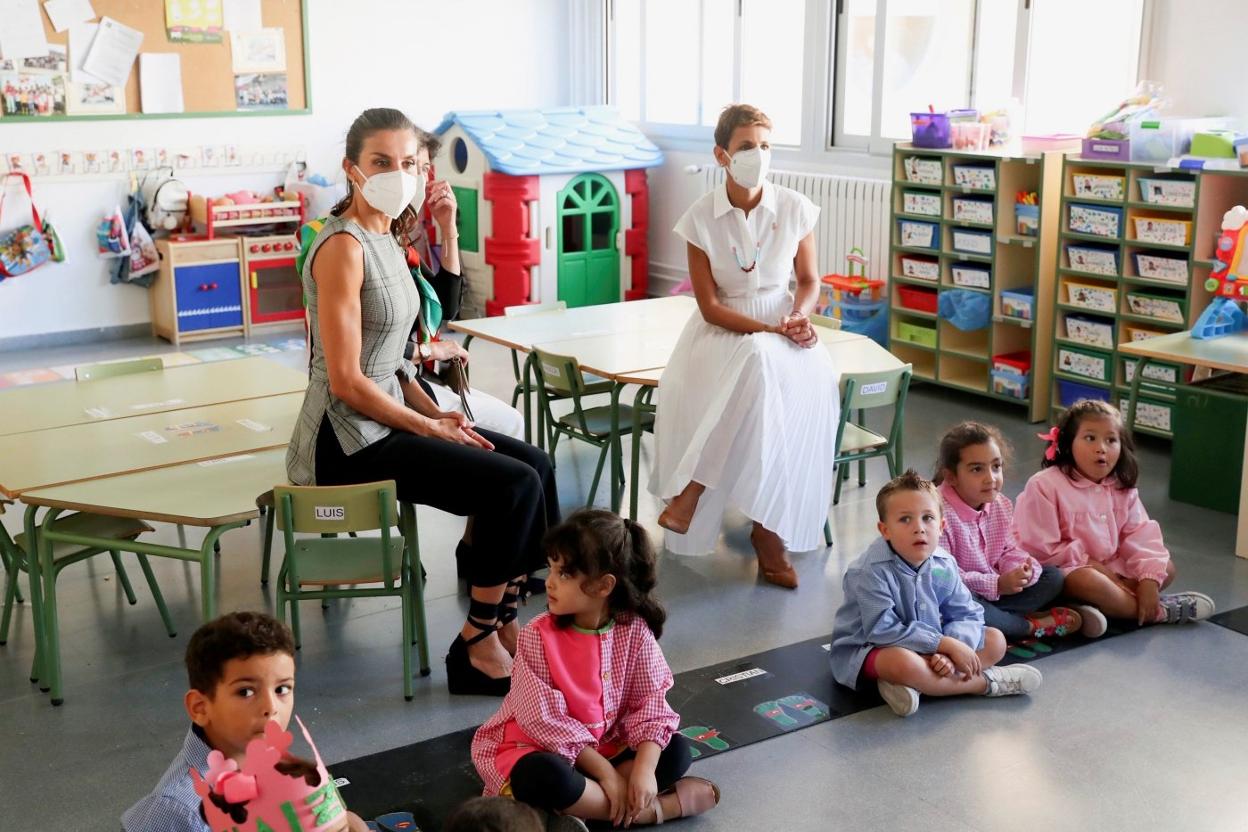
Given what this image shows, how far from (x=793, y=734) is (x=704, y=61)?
599 cm

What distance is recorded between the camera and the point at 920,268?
Result: 6.41m

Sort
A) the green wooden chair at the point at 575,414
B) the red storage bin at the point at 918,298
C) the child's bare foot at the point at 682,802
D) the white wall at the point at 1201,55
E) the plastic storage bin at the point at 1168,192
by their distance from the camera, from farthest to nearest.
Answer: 1. the red storage bin at the point at 918,298
2. the white wall at the point at 1201,55
3. the plastic storage bin at the point at 1168,192
4. the green wooden chair at the point at 575,414
5. the child's bare foot at the point at 682,802

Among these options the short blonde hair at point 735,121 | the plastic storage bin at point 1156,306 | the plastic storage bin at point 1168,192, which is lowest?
the plastic storage bin at point 1156,306

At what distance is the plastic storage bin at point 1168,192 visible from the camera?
5.19m

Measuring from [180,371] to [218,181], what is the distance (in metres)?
3.91

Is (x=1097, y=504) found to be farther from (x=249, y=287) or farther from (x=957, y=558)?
(x=249, y=287)

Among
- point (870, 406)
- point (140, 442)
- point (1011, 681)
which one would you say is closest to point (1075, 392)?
point (870, 406)

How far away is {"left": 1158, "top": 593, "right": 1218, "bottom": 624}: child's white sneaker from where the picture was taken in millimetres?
3795

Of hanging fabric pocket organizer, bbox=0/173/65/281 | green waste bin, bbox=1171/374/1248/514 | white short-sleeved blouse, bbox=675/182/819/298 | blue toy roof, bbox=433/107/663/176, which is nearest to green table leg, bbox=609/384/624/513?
white short-sleeved blouse, bbox=675/182/819/298

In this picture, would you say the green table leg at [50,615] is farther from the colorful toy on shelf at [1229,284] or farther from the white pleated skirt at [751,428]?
the colorful toy on shelf at [1229,284]

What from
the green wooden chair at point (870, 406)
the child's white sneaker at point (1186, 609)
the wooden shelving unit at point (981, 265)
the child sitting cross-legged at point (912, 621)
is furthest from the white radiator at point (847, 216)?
the child sitting cross-legged at point (912, 621)

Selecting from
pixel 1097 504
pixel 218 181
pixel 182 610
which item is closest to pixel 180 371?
pixel 182 610

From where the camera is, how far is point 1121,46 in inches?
238

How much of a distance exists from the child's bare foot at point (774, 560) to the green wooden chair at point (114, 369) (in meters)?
2.01
